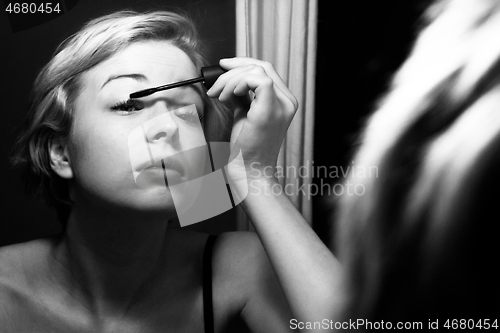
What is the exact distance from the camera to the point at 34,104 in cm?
66

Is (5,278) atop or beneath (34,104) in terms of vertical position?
beneath

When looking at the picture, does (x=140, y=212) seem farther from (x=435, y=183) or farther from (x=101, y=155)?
(x=435, y=183)

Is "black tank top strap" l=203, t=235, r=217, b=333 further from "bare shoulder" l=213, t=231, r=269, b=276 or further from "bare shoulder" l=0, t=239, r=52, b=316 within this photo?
"bare shoulder" l=0, t=239, r=52, b=316

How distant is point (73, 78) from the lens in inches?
24.0

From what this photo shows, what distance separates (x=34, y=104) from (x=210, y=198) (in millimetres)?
292

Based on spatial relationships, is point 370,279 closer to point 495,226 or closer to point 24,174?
point 495,226

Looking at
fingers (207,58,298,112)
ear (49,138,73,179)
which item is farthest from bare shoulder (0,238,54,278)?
fingers (207,58,298,112)

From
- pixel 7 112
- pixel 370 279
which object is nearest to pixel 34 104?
pixel 7 112

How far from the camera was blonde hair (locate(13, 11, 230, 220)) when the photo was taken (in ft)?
1.99

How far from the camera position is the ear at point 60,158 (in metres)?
0.63

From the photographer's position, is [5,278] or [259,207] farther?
[5,278]

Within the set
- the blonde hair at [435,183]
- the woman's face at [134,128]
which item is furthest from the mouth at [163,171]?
the blonde hair at [435,183]

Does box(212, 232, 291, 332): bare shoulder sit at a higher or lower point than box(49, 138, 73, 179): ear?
lower

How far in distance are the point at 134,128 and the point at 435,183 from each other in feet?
1.39
